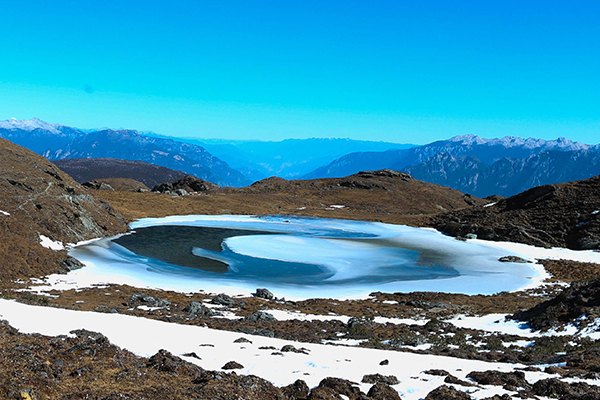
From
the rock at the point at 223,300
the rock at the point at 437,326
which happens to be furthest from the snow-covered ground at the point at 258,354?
the rock at the point at 223,300

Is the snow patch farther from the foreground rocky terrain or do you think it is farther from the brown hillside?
the brown hillside

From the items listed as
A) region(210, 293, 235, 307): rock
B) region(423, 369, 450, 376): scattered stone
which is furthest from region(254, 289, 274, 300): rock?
region(423, 369, 450, 376): scattered stone

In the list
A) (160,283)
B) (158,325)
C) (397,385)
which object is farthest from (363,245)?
(397,385)

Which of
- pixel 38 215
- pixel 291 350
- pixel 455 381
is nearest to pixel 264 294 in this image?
pixel 291 350

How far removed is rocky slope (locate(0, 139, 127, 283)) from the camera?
28781 millimetres

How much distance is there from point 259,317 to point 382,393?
39.2 feet

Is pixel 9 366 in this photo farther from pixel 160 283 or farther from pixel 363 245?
pixel 363 245

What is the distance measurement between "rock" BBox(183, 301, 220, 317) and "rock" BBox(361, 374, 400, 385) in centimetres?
1234

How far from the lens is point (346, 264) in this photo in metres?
39.2

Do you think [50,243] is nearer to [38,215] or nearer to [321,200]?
[38,215]

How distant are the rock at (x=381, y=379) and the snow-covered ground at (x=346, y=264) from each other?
56.8ft

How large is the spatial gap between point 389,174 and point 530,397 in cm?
14685

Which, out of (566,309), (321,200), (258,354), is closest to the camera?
(258,354)

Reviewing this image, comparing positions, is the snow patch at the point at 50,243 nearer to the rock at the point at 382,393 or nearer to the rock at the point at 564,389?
the rock at the point at 382,393
